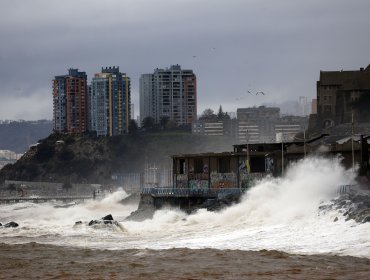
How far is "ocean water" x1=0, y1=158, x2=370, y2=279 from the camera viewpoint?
3744cm

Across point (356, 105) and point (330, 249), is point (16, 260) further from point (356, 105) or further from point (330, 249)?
point (356, 105)

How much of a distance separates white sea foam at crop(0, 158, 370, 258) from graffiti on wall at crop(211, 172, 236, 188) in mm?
6439

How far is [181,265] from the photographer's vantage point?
111 ft

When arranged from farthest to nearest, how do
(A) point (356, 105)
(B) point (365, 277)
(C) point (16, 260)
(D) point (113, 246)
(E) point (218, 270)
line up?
(A) point (356, 105) → (D) point (113, 246) → (C) point (16, 260) → (E) point (218, 270) → (B) point (365, 277)

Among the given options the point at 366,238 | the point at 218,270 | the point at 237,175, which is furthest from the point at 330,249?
the point at 237,175

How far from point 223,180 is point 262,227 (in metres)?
26.1

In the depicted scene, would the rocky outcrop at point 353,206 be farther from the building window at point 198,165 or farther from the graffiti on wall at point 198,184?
the building window at point 198,165

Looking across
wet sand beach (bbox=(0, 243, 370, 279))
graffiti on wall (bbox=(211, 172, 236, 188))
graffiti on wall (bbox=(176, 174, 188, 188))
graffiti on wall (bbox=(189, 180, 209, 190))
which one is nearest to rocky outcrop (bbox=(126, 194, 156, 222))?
graffiti on wall (bbox=(189, 180, 209, 190))

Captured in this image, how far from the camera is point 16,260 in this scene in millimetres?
39594

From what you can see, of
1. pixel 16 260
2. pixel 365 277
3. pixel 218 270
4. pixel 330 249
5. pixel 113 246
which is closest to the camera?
pixel 365 277

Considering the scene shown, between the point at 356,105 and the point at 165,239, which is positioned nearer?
the point at 165,239

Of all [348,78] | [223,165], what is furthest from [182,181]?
[348,78]

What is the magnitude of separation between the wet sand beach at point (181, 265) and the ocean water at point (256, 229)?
0.52 metres

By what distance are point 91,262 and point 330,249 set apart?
34.3 ft
